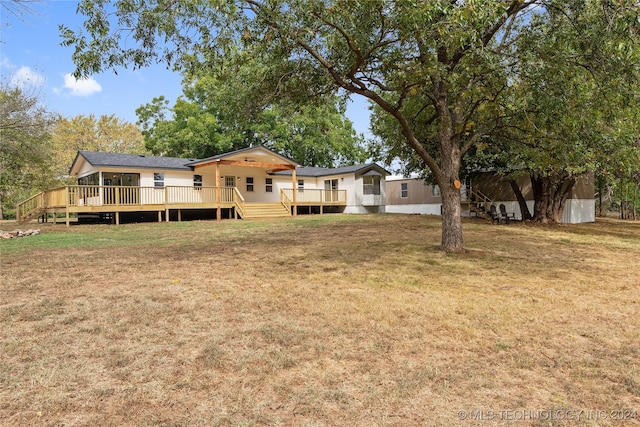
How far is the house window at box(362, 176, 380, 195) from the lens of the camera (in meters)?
26.8

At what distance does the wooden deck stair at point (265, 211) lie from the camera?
67.5 feet

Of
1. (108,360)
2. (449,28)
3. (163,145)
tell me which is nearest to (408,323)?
(108,360)

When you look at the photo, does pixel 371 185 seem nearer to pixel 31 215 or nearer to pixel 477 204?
pixel 477 204

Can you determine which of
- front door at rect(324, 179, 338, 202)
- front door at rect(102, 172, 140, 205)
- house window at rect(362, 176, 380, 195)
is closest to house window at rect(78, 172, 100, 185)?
front door at rect(102, 172, 140, 205)

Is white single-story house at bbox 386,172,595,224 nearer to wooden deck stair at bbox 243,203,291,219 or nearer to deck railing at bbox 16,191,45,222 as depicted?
wooden deck stair at bbox 243,203,291,219

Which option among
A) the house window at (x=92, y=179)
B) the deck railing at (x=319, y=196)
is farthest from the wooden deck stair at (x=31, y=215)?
the deck railing at (x=319, y=196)

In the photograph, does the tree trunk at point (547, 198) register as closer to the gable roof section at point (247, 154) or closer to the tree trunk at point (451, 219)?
the tree trunk at point (451, 219)

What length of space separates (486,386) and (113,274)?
595cm

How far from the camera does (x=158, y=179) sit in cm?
2075

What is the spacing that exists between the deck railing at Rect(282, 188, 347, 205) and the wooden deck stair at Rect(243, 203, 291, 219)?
269cm

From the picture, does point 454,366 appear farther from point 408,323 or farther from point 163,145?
point 163,145

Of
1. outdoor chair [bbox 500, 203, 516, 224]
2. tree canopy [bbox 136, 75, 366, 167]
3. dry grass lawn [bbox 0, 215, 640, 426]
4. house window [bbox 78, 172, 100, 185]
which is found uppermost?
tree canopy [bbox 136, 75, 366, 167]

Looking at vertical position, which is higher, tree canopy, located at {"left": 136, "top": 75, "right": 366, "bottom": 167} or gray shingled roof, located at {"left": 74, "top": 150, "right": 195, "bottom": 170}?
tree canopy, located at {"left": 136, "top": 75, "right": 366, "bottom": 167}

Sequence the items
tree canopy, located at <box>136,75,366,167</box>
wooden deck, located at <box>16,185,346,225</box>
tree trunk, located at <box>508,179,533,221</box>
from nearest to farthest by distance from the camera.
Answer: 1. wooden deck, located at <box>16,185,346,225</box>
2. tree trunk, located at <box>508,179,533,221</box>
3. tree canopy, located at <box>136,75,366,167</box>
